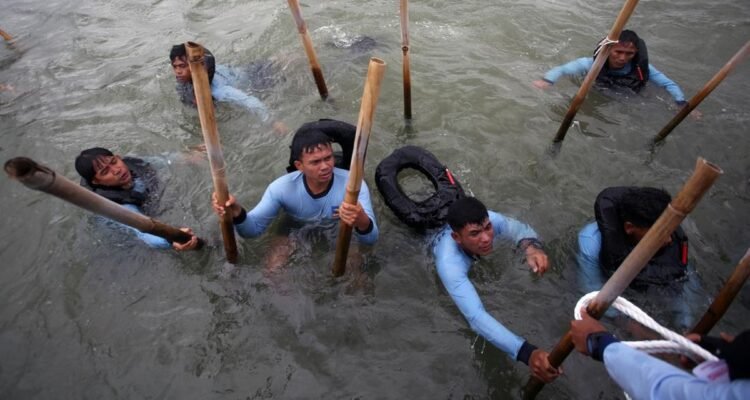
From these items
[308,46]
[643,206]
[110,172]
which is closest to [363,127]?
[643,206]

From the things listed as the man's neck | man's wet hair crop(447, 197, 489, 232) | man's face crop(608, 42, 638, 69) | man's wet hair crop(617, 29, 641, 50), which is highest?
man's wet hair crop(617, 29, 641, 50)

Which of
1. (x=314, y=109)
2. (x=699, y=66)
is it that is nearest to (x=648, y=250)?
(x=314, y=109)

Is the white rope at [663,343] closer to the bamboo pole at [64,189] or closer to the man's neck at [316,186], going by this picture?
the man's neck at [316,186]

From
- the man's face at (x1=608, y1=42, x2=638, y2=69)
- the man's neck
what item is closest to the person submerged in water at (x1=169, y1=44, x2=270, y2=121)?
the man's neck

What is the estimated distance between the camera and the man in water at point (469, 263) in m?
3.34

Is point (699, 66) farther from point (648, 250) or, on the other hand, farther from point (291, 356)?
point (291, 356)

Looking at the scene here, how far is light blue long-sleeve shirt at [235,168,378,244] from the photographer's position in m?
4.37

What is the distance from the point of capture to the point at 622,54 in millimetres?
6422

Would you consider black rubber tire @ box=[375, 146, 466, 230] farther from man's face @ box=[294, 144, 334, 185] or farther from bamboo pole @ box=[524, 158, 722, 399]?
bamboo pole @ box=[524, 158, 722, 399]

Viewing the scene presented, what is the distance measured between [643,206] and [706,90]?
276cm

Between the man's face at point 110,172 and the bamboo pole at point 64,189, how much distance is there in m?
1.78

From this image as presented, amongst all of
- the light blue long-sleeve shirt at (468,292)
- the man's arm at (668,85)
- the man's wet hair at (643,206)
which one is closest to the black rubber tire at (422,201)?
the light blue long-sleeve shirt at (468,292)

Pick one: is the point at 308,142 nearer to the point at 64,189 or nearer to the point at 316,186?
the point at 316,186

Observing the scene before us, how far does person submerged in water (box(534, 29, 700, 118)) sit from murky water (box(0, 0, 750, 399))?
0.27 metres
